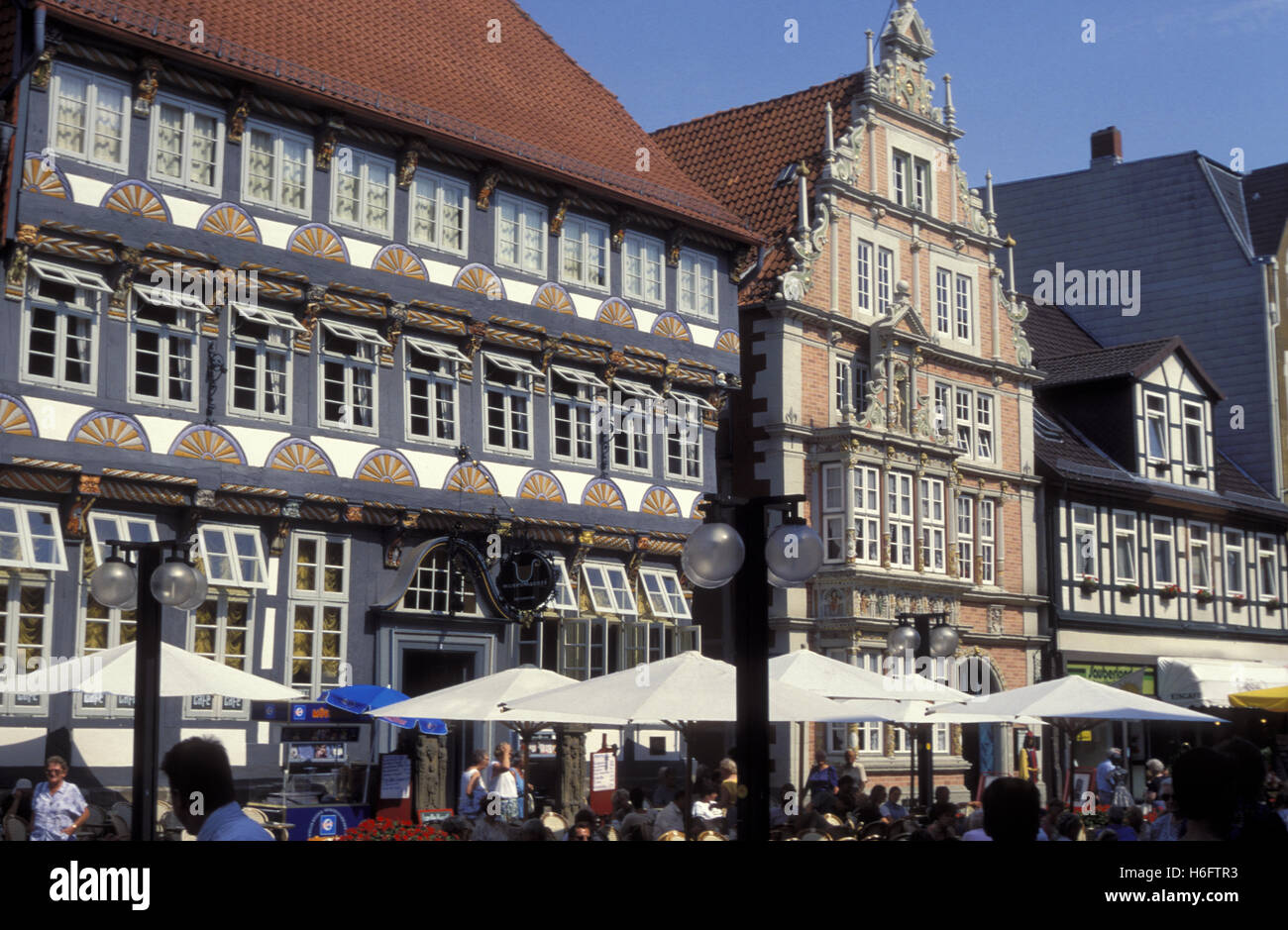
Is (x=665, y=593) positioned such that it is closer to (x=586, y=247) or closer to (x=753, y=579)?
(x=586, y=247)

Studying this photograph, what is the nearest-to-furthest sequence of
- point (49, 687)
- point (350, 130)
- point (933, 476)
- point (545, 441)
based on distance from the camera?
point (49, 687), point (350, 130), point (545, 441), point (933, 476)

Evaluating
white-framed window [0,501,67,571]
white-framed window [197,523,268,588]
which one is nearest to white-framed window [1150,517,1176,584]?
white-framed window [197,523,268,588]

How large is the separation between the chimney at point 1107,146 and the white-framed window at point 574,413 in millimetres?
24324

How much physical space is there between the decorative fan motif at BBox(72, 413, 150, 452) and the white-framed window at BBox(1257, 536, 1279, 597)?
3194cm

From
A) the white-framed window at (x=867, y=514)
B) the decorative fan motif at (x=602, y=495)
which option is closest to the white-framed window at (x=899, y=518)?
the white-framed window at (x=867, y=514)

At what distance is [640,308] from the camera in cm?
2680

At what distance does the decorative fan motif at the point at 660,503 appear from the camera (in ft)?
87.0

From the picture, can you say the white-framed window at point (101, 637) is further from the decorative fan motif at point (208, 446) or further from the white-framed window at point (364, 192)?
the white-framed window at point (364, 192)

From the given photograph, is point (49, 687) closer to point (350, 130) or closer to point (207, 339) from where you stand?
point (207, 339)

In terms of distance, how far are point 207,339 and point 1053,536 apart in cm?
2117

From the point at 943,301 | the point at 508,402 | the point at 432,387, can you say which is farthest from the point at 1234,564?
the point at 432,387
